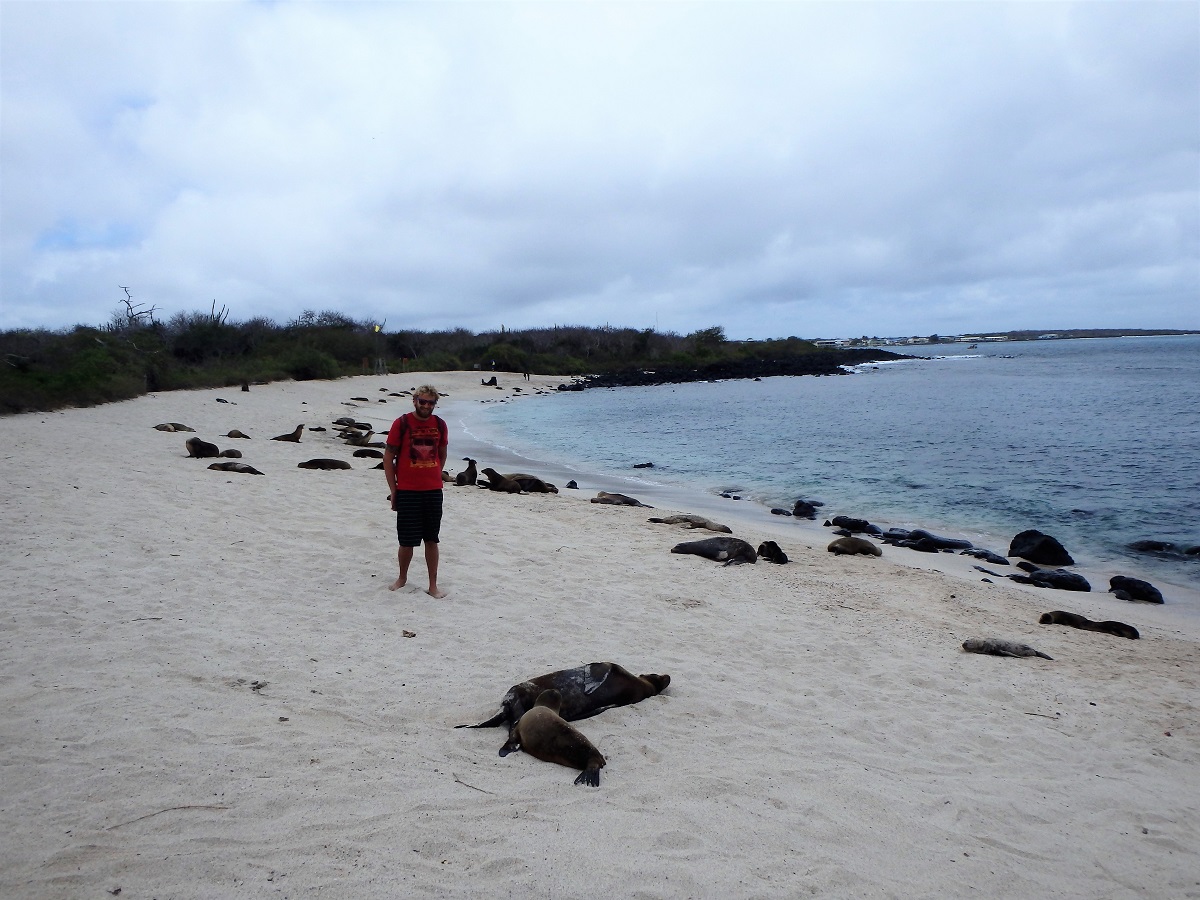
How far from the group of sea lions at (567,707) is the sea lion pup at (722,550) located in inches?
163

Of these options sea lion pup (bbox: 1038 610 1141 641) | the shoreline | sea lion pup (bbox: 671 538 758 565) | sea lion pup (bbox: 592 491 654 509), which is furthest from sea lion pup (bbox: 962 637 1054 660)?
sea lion pup (bbox: 592 491 654 509)

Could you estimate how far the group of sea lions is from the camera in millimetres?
4027

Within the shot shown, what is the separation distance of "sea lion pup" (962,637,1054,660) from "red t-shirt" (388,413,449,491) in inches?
198

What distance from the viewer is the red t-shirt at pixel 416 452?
6684 mm

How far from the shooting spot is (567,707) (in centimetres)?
460

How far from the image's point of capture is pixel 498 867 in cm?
308

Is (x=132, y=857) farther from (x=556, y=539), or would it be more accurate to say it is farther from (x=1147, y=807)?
(x=556, y=539)

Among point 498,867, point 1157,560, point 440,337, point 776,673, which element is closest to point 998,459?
point 1157,560

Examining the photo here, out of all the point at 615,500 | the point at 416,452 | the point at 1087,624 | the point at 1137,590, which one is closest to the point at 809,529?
the point at 615,500

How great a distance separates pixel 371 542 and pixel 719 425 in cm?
2566

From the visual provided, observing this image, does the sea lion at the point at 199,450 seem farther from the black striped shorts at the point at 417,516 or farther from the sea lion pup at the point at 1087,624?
the sea lion pup at the point at 1087,624

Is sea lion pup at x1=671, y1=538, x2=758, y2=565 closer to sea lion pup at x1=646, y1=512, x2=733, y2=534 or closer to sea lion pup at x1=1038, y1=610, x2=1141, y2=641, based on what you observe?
sea lion pup at x1=646, y1=512, x2=733, y2=534

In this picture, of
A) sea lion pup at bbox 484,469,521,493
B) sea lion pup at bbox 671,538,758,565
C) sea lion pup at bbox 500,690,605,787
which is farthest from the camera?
sea lion pup at bbox 484,469,521,493

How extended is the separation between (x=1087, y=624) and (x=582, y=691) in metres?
5.97
